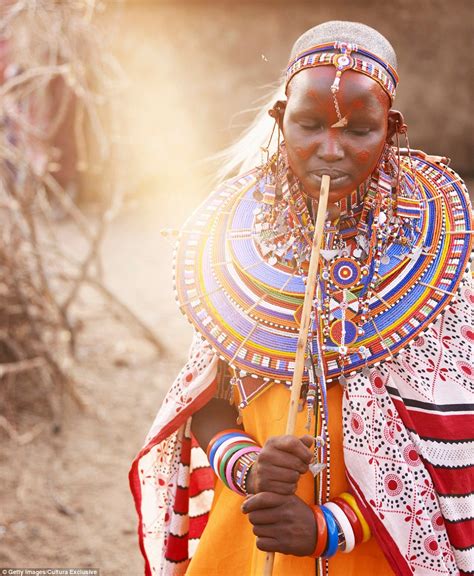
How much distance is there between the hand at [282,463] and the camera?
1405 millimetres

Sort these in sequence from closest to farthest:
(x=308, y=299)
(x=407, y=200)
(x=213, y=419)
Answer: (x=308, y=299) < (x=407, y=200) < (x=213, y=419)

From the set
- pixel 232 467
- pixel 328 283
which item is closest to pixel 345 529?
pixel 232 467

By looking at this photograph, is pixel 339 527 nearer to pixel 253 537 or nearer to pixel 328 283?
pixel 253 537

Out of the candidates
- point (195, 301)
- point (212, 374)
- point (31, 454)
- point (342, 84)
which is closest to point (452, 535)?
point (212, 374)

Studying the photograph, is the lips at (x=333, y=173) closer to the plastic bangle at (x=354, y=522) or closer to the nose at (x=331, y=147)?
the nose at (x=331, y=147)

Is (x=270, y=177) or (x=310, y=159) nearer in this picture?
(x=310, y=159)

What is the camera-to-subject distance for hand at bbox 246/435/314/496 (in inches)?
55.3

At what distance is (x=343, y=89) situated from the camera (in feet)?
4.69

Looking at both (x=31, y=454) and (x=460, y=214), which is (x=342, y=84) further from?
(x=31, y=454)

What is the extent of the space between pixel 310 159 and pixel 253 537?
2.95 feet

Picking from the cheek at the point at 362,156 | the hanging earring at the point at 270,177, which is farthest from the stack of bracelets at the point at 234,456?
the cheek at the point at 362,156

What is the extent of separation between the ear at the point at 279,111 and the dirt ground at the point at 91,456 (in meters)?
2.47

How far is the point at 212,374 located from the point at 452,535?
633mm

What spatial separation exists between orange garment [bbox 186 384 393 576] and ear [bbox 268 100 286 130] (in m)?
0.59
